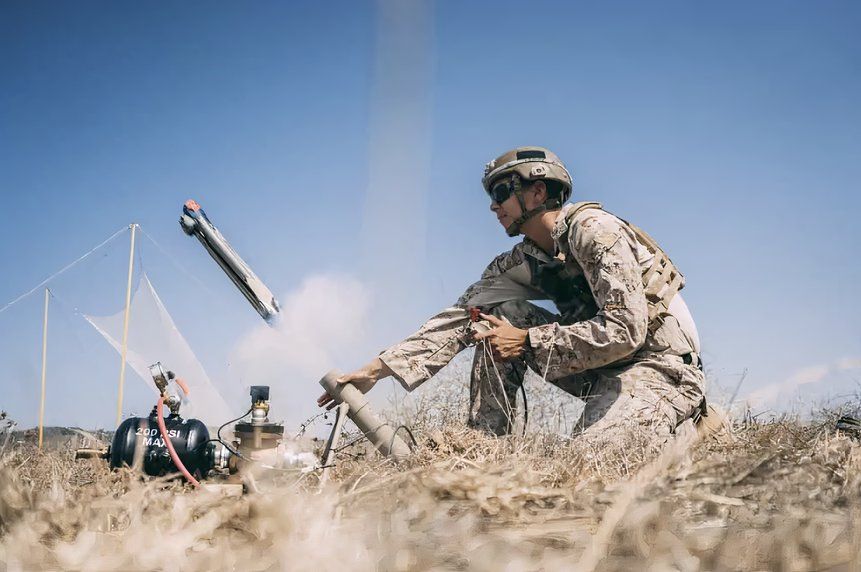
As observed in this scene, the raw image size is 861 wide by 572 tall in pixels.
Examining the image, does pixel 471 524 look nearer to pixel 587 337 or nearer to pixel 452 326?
pixel 587 337

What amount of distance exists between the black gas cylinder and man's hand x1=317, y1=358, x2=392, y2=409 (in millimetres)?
840

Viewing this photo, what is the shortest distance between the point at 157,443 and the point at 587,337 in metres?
2.68

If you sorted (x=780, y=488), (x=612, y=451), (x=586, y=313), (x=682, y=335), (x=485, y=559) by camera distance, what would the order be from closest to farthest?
(x=485, y=559), (x=780, y=488), (x=612, y=451), (x=682, y=335), (x=586, y=313)

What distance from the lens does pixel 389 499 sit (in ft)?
6.02

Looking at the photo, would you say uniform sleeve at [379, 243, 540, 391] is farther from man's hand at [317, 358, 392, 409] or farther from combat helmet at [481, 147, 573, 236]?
combat helmet at [481, 147, 573, 236]

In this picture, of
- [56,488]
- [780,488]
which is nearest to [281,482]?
[56,488]

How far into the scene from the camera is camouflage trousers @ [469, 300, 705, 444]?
402 cm

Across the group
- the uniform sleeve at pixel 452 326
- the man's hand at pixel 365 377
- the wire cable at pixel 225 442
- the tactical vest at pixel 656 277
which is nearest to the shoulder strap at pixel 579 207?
the tactical vest at pixel 656 277

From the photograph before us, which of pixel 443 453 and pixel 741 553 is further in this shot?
pixel 443 453

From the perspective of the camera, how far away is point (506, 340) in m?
4.49

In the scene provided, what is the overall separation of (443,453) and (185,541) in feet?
6.66

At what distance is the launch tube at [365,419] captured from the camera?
3.81 m

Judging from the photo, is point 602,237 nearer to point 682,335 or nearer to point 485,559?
point 682,335

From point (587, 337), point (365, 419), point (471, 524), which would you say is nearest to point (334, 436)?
point (365, 419)
